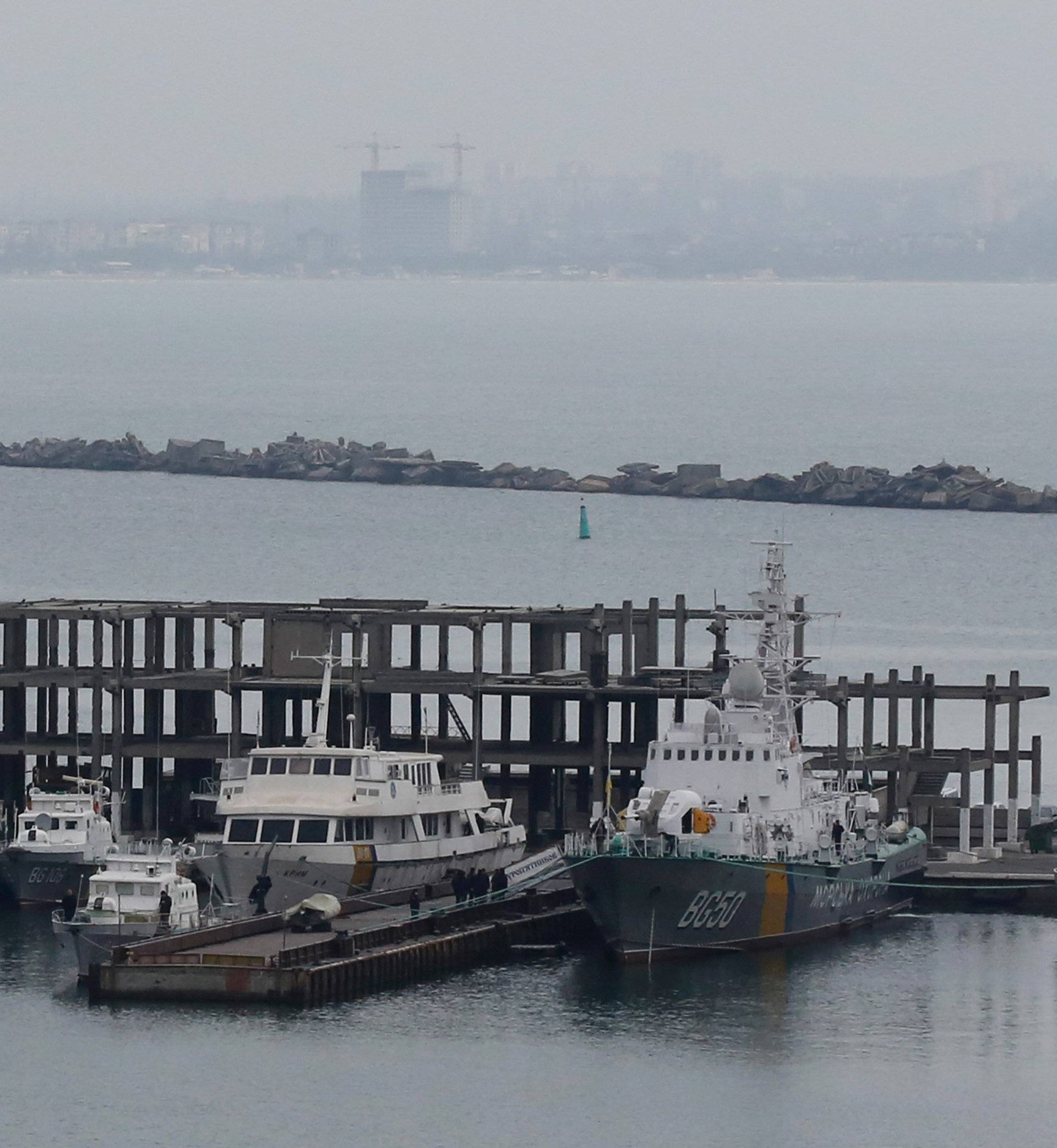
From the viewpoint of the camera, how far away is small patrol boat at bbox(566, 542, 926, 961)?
163 ft

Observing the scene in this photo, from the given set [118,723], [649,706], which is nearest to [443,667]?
[649,706]

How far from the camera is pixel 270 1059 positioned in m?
43.3

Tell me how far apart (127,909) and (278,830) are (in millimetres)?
4214

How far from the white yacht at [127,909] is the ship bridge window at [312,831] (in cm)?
309

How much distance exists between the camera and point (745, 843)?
50969 mm

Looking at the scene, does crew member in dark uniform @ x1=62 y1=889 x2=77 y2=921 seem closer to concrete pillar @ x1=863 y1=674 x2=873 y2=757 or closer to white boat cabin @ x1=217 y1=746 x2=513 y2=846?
white boat cabin @ x1=217 y1=746 x2=513 y2=846

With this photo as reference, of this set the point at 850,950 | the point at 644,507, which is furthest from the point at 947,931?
the point at 644,507

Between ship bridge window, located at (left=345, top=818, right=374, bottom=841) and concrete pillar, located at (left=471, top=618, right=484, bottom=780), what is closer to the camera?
ship bridge window, located at (left=345, top=818, right=374, bottom=841)

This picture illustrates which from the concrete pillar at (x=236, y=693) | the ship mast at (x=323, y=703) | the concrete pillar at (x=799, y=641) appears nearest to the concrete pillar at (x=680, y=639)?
the concrete pillar at (x=799, y=641)

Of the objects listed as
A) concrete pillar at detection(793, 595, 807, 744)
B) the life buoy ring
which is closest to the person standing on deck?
the life buoy ring

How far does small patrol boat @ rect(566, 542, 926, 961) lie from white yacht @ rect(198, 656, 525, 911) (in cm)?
336

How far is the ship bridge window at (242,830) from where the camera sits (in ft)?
169

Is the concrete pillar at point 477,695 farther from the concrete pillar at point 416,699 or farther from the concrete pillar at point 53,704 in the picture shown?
the concrete pillar at point 53,704

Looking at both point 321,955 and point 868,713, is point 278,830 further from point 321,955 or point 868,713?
point 868,713
